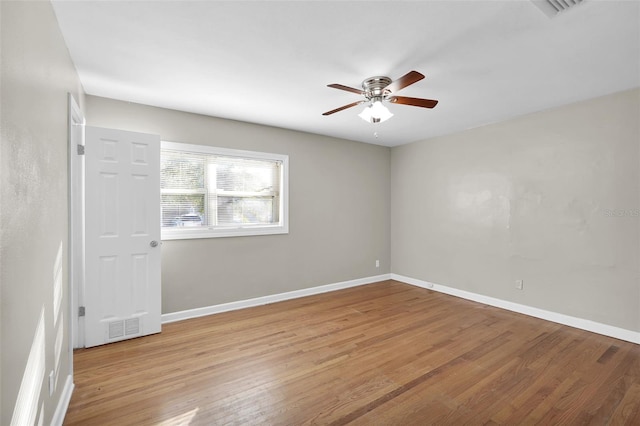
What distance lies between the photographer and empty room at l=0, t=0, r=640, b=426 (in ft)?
5.78

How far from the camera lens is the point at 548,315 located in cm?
357

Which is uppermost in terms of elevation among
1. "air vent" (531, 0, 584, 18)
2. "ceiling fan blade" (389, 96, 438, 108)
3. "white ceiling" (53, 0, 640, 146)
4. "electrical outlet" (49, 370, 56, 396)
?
"white ceiling" (53, 0, 640, 146)

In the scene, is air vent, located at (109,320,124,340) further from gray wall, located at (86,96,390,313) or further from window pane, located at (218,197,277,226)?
window pane, located at (218,197,277,226)

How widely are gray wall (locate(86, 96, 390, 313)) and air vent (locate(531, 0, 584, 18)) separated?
322cm

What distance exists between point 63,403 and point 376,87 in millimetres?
3299

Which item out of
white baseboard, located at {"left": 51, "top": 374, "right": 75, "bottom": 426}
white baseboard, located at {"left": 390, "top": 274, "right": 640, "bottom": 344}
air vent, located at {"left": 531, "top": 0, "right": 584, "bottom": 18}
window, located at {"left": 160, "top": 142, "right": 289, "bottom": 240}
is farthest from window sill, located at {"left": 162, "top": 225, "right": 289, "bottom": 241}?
air vent, located at {"left": 531, "top": 0, "right": 584, "bottom": 18}

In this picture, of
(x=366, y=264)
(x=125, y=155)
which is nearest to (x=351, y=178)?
(x=366, y=264)

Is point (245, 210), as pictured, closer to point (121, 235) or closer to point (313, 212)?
point (313, 212)

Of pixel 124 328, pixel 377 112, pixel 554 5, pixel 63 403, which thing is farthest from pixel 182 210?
pixel 554 5

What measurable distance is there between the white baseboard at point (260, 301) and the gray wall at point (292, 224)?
0.06 metres

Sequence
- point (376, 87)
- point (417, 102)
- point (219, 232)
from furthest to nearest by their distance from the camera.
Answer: point (219, 232)
point (376, 87)
point (417, 102)

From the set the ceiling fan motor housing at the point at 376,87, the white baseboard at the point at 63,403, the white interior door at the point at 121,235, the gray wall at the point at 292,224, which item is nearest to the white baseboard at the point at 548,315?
the gray wall at the point at 292,224

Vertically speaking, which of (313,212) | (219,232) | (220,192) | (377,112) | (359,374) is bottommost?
(359,374)

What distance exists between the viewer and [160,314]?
3205 millimetres
